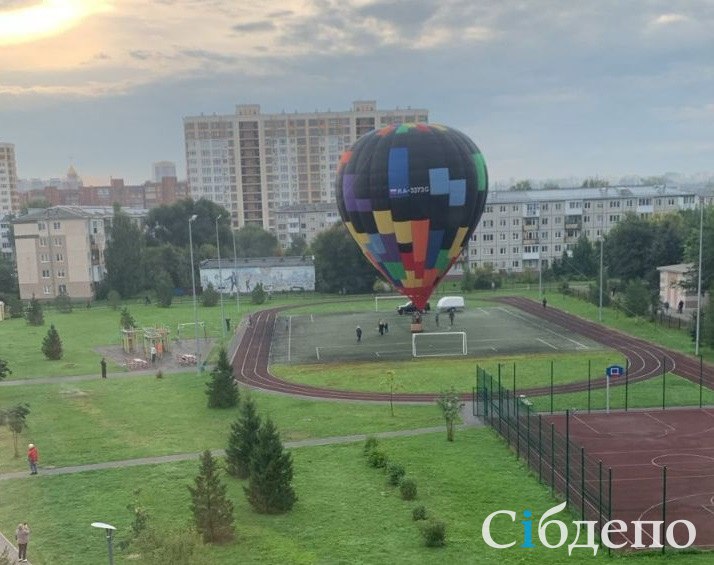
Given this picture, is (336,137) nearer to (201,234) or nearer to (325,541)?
(201,234)

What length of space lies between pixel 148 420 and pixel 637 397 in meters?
24.3

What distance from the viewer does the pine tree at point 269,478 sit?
→ 22609mm

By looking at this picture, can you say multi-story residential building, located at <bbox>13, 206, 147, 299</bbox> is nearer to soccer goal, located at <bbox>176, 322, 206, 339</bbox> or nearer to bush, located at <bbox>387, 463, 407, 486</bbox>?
soccer goal, located at <bbox>176, 322, 206, 339</bbox>

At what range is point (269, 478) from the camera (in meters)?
22.6

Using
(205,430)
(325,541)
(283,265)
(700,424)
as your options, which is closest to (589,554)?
(325,541)

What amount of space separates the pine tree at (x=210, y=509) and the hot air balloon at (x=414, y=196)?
1078 inches

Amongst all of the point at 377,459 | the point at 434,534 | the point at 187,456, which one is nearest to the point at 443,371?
the point at 377,459

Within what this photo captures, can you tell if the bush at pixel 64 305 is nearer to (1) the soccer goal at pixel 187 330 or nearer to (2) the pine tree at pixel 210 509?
(1) the soccer goal at pixel 187 330

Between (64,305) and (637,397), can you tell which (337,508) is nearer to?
(637,397)

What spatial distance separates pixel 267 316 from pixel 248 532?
50.1 meters

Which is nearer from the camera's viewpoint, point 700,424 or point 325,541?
point 325,541

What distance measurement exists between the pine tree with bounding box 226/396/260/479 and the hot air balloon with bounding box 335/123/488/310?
903 inches

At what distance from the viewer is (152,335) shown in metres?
51.9

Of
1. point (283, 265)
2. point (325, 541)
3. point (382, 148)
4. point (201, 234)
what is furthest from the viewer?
point (201, 234)
